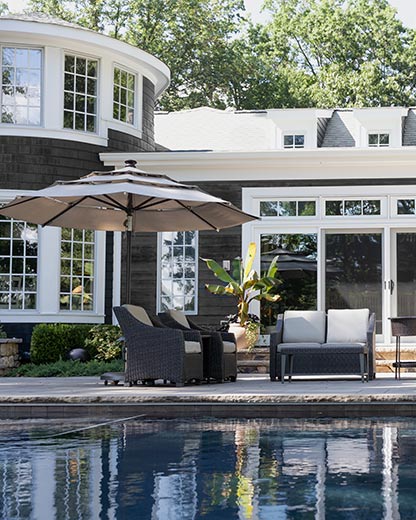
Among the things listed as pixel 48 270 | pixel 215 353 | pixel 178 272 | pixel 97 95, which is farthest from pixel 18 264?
pixel 215 353

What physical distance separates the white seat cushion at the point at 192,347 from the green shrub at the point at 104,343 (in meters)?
3.69

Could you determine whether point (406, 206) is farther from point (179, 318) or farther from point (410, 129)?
point (410, 129)

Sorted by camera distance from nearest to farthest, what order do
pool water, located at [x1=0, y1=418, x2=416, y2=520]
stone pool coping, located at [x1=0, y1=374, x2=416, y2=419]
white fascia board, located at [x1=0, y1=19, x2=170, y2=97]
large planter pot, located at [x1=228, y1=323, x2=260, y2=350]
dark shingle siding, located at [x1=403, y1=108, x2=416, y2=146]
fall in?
1. pool water, located at [x1=0, y1=418, x2=416, y2=520]
2. stone pool coping, located at [x1=0, y1=374, x2=416, y2=419]
3. large planter pot, located at [x1=228, y1=323, x2=260, y2=350]
4. white fascia board, located at [x1=0, y1=19, x2=170, y2=97]
5. dark shingle siding, located at [x1=403, y1=108, x2=416, y2=146]

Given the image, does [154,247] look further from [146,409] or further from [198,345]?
[146,409]

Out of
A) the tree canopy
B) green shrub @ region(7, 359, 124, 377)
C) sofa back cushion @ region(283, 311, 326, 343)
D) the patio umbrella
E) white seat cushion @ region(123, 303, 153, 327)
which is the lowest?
green shrub @ region(7, 359, 124, 377)

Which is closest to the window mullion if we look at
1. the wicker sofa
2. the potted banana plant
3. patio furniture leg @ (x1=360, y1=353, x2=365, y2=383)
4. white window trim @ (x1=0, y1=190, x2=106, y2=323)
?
white window trim @ (x1=0, y1=190, x2=106, y2=323)

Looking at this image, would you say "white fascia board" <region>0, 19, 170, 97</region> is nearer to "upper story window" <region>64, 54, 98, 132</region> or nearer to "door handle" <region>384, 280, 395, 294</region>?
"upper story window" <region>64, 54, 98, 132</region>

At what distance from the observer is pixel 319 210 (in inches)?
579

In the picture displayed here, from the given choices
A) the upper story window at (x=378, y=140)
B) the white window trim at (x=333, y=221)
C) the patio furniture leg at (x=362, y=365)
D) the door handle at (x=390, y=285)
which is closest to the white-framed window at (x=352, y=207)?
the white window trim at (x=333, y=221)

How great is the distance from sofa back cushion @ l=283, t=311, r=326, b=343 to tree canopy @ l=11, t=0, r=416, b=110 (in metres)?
20.2

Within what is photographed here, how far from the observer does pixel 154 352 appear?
9.91m

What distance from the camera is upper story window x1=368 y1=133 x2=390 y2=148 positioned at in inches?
789

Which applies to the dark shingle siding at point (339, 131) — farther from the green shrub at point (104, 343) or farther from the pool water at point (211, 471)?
the pool water at point (211, 471)

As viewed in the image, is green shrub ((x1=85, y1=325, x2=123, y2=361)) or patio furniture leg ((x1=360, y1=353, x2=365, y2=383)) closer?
patio furniture leg ((x1=360, y1=353, x2=365, y2=383))
